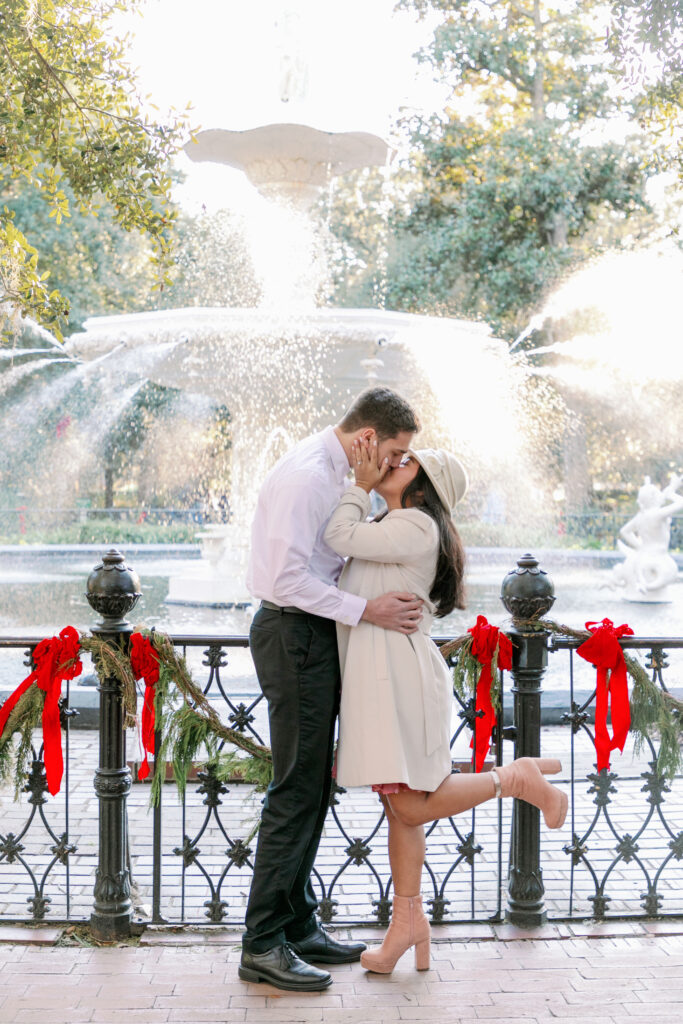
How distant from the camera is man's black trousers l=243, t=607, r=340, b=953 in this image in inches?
141

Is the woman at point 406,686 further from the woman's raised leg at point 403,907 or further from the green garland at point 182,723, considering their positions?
the green garland at point 182,723

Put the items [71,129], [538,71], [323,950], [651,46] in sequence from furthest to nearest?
[538,71], [71,129], [651,46], [323,950]

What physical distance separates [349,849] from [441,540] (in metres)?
1.25

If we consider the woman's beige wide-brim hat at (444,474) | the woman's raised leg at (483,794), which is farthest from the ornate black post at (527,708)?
the woman's beige wide-brim hat at (444,474)

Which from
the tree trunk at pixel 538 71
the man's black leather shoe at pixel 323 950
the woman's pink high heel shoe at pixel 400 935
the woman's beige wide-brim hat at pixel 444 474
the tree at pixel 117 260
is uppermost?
the tree trunk at pixel 538 71

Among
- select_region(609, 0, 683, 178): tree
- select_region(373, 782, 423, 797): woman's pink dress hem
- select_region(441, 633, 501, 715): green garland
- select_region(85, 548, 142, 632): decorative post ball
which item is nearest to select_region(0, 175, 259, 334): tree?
select_region(609, 0, 683, 178): tree

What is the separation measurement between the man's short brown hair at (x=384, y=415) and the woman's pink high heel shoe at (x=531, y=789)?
119 cm

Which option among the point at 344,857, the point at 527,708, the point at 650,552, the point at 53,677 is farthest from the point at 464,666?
the point at 650,552

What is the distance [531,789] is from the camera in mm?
3725

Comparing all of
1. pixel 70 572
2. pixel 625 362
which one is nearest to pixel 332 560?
pixel 70 572

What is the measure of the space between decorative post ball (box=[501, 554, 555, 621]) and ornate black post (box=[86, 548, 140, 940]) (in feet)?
4.63

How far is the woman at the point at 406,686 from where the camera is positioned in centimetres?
356

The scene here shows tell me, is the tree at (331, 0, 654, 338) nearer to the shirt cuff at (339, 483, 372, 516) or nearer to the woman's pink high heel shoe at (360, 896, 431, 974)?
the shirt cuff at (339, 483, 372, 516)

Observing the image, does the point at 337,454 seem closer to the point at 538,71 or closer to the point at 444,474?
the point at 444,474
